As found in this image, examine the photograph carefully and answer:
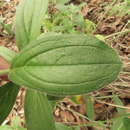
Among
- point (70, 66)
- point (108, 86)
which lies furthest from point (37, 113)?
point (108, 86)

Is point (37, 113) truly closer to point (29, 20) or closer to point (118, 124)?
point (29, 20)

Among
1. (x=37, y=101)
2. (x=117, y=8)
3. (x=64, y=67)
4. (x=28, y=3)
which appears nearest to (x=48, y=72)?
(x=64, y=67)

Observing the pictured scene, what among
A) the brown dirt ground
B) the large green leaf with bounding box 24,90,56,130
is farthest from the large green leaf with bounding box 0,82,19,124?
the brown dirt ground

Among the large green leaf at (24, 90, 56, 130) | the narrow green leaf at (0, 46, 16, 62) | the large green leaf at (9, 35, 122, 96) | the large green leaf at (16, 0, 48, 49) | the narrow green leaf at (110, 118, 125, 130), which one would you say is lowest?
→ the narrow green leaf at (110, 118, 125, 130)

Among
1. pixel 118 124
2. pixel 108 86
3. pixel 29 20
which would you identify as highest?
pixel 29 20

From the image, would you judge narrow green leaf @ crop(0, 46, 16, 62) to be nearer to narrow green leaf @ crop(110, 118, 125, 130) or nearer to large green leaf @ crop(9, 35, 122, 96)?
large green leaf @ crop(9, 35, 122, 96)
